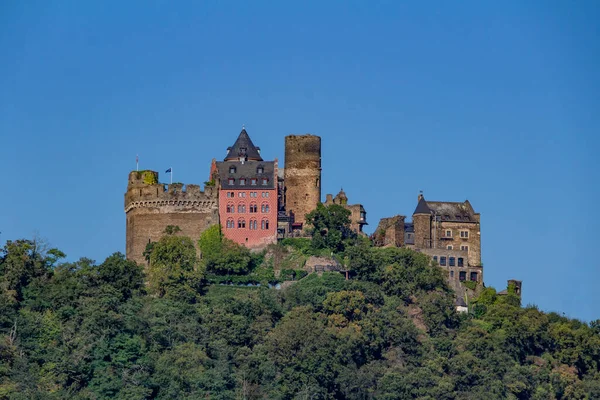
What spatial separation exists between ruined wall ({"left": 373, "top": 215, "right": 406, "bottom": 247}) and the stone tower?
16.7 feet

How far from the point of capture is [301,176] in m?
121

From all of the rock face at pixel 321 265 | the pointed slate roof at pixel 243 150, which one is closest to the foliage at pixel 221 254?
the rock face at pixel 321 265

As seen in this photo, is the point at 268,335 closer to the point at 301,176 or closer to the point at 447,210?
the point at 301,176

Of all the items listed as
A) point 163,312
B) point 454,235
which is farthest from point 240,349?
point 454,235

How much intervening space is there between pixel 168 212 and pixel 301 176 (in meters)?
8.82

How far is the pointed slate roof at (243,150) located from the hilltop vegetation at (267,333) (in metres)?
6.81

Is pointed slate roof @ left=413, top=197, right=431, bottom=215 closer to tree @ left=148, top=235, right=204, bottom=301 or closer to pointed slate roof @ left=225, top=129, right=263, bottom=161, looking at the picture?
pointed slate roof @ left=225, top=129, right=263, bottom=161

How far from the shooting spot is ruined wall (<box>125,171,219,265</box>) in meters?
118

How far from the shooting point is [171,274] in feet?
375

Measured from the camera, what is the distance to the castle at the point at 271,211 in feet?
389

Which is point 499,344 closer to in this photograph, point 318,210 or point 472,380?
Answer: point 472,380

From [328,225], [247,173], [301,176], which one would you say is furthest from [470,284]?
[247,173]

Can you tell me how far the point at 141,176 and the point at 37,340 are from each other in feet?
61.4

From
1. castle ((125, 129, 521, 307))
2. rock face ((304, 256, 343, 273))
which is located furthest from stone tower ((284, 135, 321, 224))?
rock face ((304, 256, 343, 273))
